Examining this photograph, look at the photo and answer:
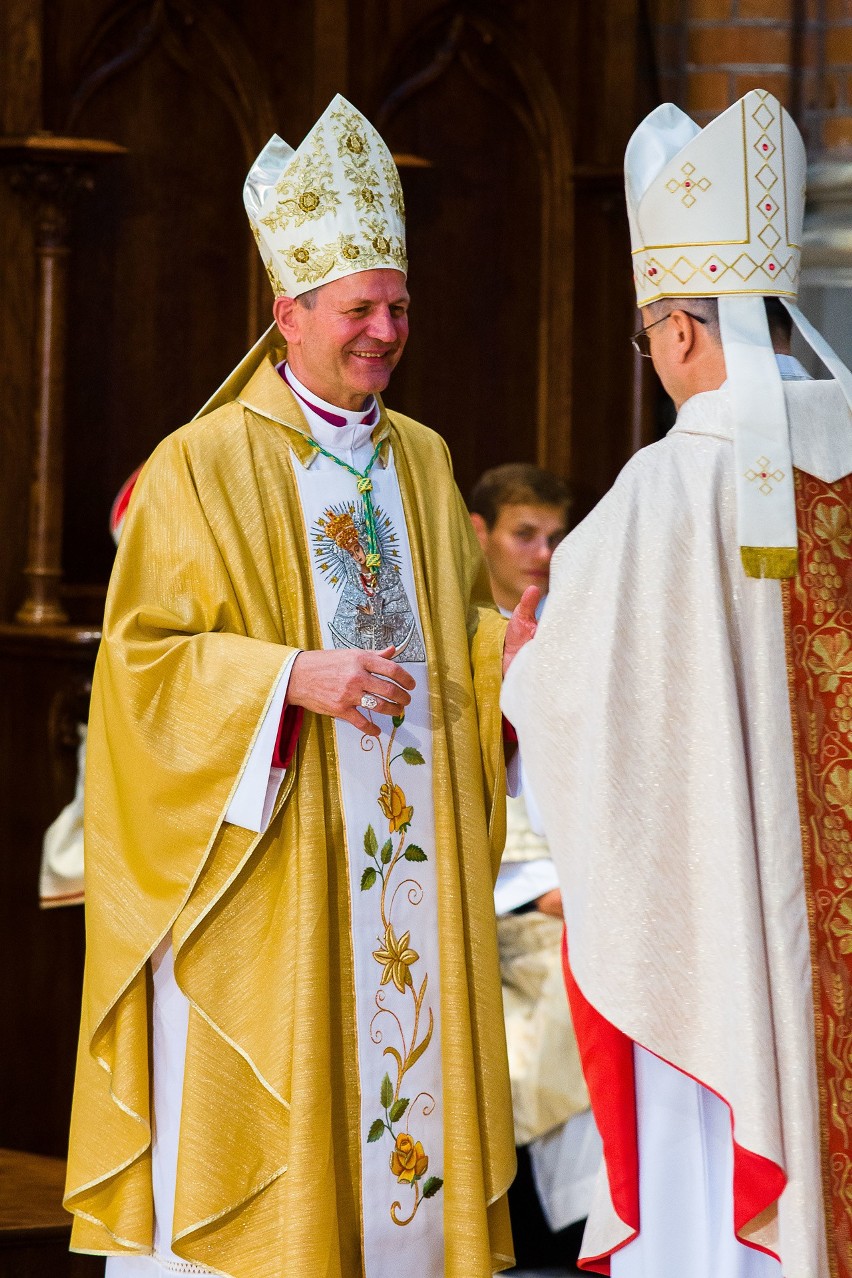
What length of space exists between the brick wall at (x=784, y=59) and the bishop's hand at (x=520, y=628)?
2425 millimetres

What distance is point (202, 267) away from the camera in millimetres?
5105

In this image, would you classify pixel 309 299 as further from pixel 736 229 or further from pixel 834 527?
pixel 834 527

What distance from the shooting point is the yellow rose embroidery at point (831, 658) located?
2645 millimetres

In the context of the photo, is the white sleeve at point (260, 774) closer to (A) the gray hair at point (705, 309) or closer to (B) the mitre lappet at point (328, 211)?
(B) the mitre lappet at point (328, 211)

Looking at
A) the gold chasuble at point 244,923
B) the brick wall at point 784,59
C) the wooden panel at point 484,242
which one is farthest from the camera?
the wooden panel at point 484,242

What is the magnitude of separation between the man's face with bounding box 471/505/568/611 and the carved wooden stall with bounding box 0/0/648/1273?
0.70 m

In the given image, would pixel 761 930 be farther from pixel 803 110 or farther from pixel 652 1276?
pixel 803 110

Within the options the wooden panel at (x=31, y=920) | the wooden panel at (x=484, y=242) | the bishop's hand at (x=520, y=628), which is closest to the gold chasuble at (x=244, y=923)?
the bishop's hand at (x=520, y=628)

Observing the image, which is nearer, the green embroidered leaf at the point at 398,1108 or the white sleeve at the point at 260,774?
the white sleeve at the point at 260,774

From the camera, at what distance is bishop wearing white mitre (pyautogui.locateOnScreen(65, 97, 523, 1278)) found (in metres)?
3.01

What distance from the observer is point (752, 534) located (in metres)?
2.58

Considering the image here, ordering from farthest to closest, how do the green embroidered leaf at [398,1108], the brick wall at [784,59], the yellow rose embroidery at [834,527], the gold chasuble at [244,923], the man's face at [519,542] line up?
the brick wall at [784,59] → the man's face at [519,542] → the green embroidered leaf at [398,1108] → the gold chasuble at [244,923] → the yellow rose embroidery at [834,527]

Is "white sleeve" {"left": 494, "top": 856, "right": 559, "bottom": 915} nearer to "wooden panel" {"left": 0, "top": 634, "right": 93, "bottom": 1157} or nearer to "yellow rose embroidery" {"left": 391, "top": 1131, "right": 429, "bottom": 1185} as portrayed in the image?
"wooden panel" {"left": 0, "top": 634, "right": 93, "bottom": 1157}

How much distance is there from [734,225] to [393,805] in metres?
1.12
